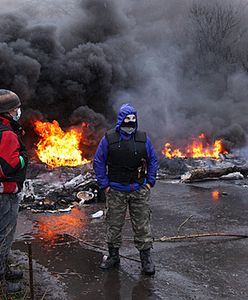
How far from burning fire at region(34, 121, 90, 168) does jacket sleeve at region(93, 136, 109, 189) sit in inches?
336

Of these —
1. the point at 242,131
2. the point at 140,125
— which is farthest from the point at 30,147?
the point at 242,131

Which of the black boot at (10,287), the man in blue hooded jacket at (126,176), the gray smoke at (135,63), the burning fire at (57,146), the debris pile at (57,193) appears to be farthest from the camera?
the gray smoke at (135,63)

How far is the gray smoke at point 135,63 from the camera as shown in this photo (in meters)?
15.9

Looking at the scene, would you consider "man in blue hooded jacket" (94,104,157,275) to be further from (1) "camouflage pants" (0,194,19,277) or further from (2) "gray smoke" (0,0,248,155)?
(2) "gray smoke" (0,0,248,155)

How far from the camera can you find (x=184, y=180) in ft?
35.9

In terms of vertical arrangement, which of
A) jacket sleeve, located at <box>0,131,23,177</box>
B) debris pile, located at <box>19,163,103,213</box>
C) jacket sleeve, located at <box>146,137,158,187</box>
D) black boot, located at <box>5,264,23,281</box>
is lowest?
debris pile, located at <box>19,163,103,213</box>

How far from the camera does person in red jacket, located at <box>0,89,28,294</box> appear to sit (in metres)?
3.31

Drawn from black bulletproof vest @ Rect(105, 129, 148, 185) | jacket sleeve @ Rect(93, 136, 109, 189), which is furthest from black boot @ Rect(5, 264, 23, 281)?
black bulletproof vest @ Rect(105, 129, 148, 185)

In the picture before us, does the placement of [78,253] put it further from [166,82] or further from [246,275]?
[166,82]

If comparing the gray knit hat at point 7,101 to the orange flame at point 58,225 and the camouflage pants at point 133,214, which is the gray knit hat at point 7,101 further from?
the orange flame at point 58,225

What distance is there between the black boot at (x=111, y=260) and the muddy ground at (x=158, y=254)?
0.09m

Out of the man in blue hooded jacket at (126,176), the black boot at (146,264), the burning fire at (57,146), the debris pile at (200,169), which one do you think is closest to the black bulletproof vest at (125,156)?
the man in blue hooded jacket at (126,176)

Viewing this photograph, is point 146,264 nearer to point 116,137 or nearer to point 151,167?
point 151,167

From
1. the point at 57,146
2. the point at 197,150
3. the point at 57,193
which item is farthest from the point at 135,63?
the point at 57,193
